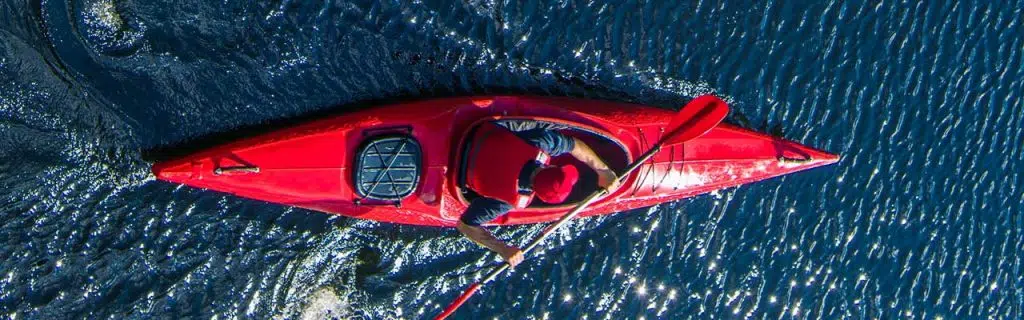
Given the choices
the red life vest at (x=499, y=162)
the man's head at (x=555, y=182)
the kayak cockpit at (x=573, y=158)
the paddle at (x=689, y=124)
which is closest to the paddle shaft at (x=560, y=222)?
the paddle at (x=689, y=124)

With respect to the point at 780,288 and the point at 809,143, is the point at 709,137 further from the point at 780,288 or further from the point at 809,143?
the point at 780,288

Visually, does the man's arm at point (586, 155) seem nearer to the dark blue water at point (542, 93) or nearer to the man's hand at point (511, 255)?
the man's hand at point (511, 255)

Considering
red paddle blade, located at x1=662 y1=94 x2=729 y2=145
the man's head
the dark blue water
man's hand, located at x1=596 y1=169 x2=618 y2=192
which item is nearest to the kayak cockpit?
man's hand, located at x1=596 y1=169 x2=618 y2=192

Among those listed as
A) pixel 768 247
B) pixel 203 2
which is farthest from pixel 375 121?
pixel 768 247

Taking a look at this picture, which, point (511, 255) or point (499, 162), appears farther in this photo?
point (511, 255)

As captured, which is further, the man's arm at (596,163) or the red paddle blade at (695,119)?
the red paddle blade at (695,119)

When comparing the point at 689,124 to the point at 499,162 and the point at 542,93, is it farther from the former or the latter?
the point at 499,162

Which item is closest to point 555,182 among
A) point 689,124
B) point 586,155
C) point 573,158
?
point 586,155
